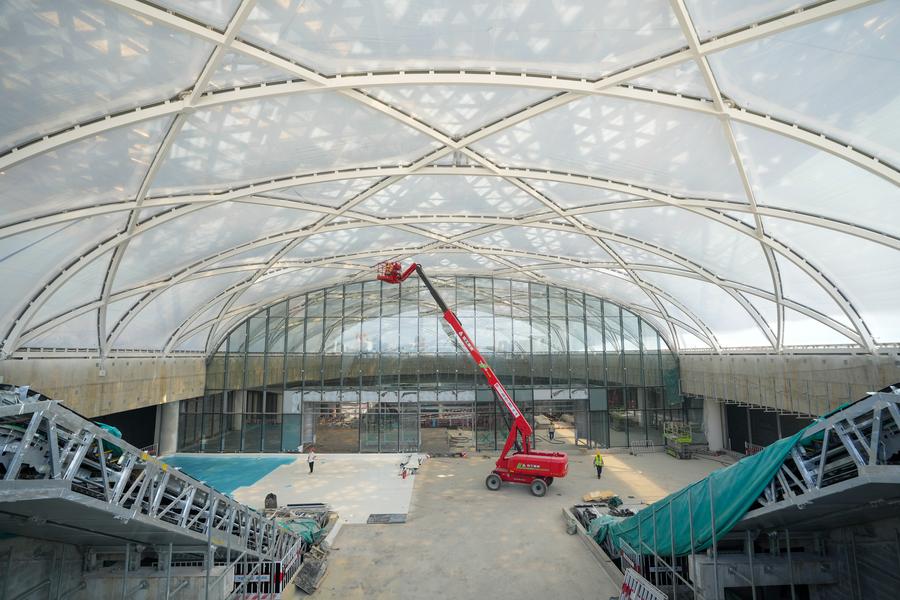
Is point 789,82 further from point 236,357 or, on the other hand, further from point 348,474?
point 236,357

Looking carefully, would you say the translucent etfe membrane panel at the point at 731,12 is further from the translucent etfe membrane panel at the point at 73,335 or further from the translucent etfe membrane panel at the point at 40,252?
the translucent etfe membrane panel at the point at 73,335

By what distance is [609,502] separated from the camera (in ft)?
69.4

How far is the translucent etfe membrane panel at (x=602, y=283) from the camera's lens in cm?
3209

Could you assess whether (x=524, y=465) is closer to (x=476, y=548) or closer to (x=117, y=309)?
(x=476, y=548)

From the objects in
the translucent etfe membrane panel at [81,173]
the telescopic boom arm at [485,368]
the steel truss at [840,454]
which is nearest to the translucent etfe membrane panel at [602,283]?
the telescopic boom arm at [485,368]

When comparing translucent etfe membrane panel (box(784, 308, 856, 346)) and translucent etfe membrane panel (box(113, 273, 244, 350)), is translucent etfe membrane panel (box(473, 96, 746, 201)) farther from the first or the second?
translucent etfe membrane panel (box(113, 273, 244, 350))

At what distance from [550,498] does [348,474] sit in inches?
467

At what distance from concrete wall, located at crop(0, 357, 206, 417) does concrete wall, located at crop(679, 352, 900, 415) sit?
32.7 m

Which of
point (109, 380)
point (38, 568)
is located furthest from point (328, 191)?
point (109, 380)

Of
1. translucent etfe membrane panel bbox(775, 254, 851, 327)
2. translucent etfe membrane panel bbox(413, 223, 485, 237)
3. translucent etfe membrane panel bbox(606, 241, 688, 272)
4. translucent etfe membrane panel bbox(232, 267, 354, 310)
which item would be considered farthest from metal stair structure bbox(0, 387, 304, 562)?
translucent etfe membrane panel bbox(775, 254, 851, 327)

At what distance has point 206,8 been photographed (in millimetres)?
9117

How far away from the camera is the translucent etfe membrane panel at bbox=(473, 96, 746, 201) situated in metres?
13.1

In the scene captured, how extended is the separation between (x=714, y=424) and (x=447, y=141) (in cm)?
3084

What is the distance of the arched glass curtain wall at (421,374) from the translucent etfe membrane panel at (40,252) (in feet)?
61.6
